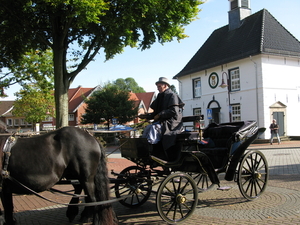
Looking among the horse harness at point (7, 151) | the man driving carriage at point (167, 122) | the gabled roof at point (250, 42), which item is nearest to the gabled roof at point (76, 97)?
the gabled roof at point (250, 42)

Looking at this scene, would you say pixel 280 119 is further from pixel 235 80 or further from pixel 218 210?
pixel 218 210

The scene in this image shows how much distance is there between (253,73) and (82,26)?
15.3 metres

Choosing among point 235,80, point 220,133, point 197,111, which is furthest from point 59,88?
point 197,111

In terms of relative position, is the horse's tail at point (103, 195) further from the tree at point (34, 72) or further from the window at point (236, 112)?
the window at point (236, 112)

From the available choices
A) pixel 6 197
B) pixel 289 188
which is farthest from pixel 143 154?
pixel 289 188

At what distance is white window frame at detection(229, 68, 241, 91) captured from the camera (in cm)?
2406

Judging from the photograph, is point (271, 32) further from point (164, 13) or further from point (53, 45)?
point (53, 45)

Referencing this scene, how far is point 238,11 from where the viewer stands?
1057 inches

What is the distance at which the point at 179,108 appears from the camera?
18.3ft

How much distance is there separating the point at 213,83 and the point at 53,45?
1751cm

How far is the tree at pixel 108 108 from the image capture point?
30.8m

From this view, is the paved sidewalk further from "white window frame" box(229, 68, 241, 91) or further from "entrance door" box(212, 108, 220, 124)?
"entrance door" box(212, 108, 220, 124)

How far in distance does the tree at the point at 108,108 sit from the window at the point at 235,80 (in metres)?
11.0

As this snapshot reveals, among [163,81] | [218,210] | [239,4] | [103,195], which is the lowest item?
[218,210]
